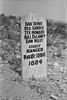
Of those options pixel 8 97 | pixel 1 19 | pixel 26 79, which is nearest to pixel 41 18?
pixel 1 19

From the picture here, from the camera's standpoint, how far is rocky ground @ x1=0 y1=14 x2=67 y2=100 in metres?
1.55

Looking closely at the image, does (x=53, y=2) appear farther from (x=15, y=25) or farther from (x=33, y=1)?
(x=15, y=25)

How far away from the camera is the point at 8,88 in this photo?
→ 1.55m

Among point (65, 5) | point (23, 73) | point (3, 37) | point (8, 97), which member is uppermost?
point (65, 5)

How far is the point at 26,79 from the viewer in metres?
1.61

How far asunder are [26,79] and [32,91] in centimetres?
7

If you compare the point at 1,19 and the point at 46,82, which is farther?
the point at 46,82

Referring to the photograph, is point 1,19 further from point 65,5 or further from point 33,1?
point 65,5

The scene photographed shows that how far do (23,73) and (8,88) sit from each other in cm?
12

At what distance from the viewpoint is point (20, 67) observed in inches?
63.1

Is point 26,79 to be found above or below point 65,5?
below

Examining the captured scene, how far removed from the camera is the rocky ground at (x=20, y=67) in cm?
155

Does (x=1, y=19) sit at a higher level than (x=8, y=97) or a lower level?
higher

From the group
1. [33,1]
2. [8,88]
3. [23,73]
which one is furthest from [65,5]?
[8,88]
